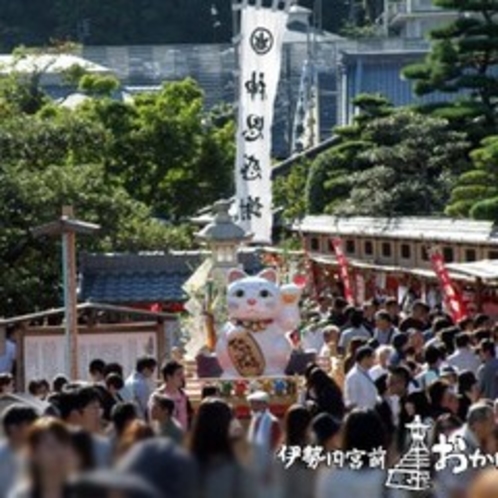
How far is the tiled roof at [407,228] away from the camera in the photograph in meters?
29.2

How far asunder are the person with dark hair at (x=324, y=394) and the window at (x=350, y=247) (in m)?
23.1

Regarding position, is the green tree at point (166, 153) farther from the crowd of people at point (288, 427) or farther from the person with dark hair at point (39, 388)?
the person with dark hair at point (39, 388)

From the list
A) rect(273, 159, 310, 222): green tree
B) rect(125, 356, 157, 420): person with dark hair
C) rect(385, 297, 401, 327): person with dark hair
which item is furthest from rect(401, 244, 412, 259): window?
rect(125, 356, 157, 420): person with dark hair

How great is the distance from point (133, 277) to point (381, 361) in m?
12.8

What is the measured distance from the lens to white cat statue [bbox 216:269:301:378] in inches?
687

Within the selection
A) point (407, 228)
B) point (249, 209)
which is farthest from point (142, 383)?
point (407, 228)

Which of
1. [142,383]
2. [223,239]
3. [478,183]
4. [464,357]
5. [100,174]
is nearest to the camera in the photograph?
[142,383]

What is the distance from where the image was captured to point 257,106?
27781 millimetres

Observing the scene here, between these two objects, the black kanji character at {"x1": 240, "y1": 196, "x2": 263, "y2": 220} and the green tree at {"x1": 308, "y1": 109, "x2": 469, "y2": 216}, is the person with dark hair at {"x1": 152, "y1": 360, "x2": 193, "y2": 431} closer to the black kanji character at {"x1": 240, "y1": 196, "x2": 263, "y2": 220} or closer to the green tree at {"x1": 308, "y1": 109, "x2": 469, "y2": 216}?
the black kanji character at {"x1": 240, "y1": 196, "x2": 263, "y2": 220}

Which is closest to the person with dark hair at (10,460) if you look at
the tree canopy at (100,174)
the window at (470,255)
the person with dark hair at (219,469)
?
the person with dark hair at (219,469)

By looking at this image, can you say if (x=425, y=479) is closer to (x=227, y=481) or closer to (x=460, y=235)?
(x=227, y=481)

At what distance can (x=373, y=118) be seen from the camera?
3847 cm

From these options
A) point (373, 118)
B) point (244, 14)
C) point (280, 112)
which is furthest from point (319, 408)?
point (280, 112)

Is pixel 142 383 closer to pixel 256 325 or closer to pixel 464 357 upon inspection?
pixel 464 357
